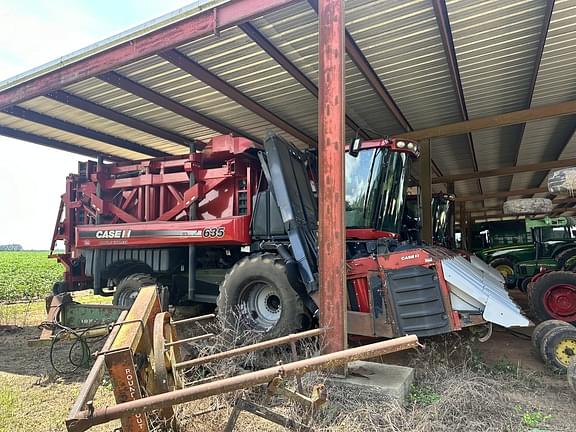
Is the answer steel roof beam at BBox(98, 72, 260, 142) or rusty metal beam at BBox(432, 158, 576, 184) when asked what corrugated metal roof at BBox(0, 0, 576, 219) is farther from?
rusty metal beam at BBox(432, 158, 576, 184)

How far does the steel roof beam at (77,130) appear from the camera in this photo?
A: 296 inches

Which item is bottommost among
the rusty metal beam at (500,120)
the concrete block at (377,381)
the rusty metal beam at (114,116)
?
the concrete block at (377,381)

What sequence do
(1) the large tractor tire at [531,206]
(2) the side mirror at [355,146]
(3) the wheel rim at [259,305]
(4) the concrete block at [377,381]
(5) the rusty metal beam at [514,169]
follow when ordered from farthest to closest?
(5) the rusty metal beam at [514,169]
(1) the large tractor tire at [531,206]
(2) the side mirror at [355,146]
(3) the wheel rim at [259,305]
(4) the concrete block at [377,381]

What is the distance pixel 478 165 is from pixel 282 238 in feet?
28.4

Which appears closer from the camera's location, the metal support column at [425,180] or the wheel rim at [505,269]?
the metal support column at [425,180]

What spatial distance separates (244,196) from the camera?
21.1 feet

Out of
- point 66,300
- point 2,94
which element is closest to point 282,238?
point 66,300

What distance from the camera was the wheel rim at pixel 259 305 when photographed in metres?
5.46

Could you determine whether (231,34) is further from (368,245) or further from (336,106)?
(368,245)

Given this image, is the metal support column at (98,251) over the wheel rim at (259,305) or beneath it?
over

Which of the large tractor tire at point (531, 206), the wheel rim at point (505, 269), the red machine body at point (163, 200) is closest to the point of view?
the red machine body at point (163, 200)

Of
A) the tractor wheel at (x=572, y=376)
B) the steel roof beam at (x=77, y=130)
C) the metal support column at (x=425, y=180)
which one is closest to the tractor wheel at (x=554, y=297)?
the metal support column at (x=425, y=180)

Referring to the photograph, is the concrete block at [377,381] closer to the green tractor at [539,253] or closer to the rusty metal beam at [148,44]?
the rusty metal beam at [148,44]

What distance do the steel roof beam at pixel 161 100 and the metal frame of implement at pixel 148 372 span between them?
4258 millimetres
